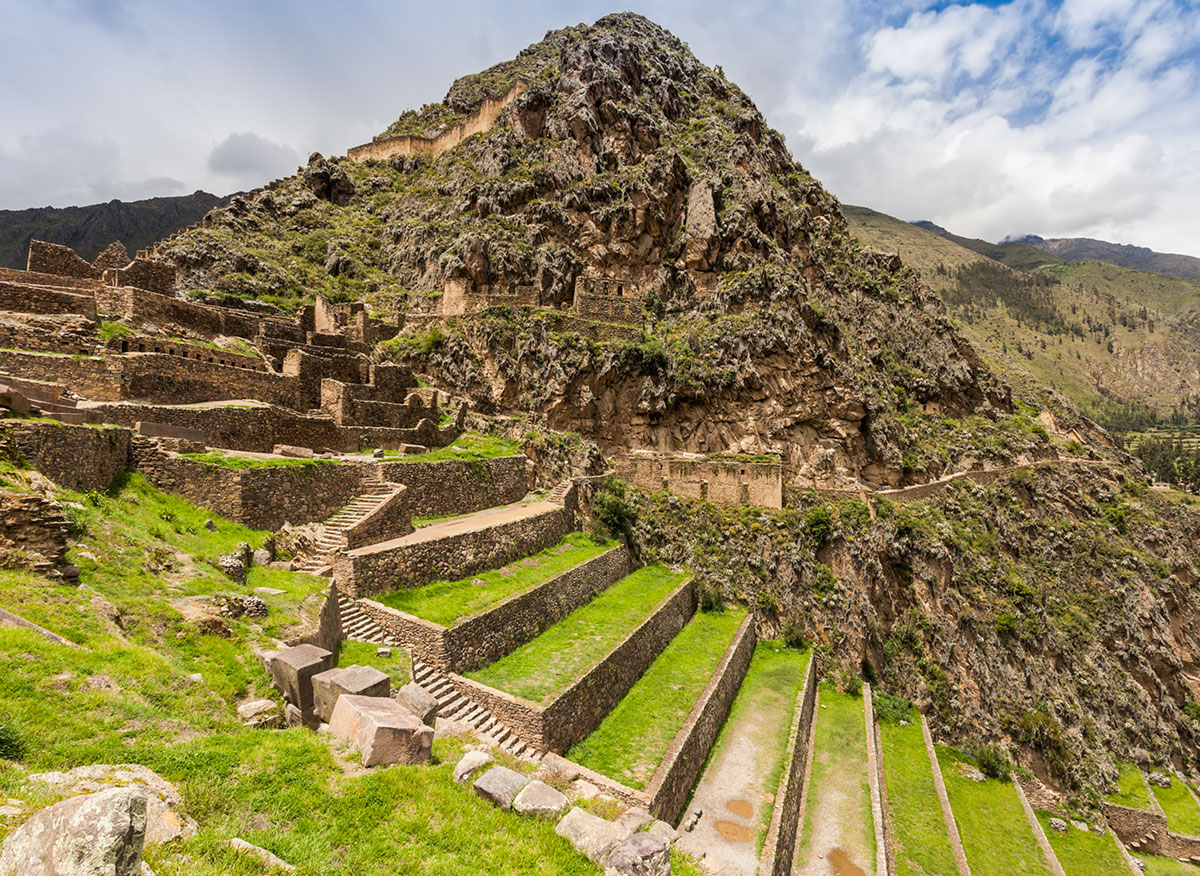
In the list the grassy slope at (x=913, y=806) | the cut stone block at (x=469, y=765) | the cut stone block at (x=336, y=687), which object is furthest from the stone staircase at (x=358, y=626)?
the grassy slope at (x=913, y=806)

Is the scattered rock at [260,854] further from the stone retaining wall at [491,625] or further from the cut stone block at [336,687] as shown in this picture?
the stone retaining wall at [491,625]

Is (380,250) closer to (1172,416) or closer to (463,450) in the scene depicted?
→ (463,450)

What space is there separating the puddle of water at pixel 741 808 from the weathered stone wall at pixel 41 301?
914 inches

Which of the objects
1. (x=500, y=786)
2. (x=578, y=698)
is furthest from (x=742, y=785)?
(x=500, y=786)

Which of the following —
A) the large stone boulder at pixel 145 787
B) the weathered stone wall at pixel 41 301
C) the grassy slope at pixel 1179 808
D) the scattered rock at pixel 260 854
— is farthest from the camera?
the grassy slope at pixel 1179 808

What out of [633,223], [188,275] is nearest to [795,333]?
[633,223]

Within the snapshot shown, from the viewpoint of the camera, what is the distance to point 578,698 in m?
13.0

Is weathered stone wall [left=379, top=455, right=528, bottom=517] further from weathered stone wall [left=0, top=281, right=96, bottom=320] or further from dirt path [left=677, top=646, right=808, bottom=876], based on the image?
dirt path [left=677, top=646, right=808, bottom=876]

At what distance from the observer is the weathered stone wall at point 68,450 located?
9172 millimetres

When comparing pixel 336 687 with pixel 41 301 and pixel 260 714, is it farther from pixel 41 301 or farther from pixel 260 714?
pixel 41 301

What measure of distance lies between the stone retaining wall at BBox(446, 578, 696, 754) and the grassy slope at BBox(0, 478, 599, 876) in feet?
14.1

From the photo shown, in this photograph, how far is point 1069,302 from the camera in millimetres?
170000

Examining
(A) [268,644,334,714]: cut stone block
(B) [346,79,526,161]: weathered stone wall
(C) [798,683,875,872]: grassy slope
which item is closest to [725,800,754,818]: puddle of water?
(C) [798,683,875,872]: grassy slope

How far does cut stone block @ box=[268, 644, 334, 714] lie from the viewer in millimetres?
6980
